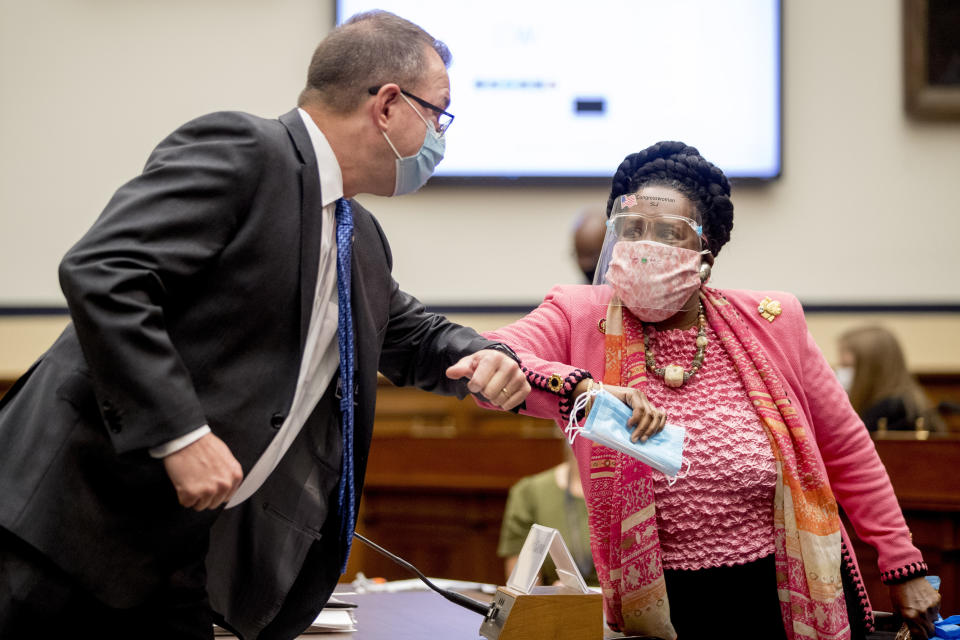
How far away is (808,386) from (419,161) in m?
0.87

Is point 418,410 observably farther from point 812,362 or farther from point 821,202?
point 812,362

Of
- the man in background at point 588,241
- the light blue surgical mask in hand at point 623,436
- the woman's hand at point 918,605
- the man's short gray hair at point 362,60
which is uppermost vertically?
the man's short gray hair at point 362,60

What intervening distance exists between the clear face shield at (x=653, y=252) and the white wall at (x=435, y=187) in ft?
10.4

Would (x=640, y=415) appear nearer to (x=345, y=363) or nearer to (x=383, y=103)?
(x=345, y=363)

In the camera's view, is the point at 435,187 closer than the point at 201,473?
No

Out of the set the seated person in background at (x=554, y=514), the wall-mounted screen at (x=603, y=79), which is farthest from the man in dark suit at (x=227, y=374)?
the wall-mounted screen at (x=603, y=79)

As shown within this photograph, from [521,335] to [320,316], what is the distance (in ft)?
1.41

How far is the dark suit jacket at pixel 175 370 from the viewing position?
126cm

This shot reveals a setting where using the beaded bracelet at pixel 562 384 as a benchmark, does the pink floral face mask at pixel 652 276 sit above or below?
above

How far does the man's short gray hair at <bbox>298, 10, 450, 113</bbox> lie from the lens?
1.63 m

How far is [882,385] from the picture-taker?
164 inches

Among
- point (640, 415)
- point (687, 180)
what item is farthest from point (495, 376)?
point (687, 180)

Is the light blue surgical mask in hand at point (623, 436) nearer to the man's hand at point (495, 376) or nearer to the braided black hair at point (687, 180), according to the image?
the man's hand at point (495, 376)

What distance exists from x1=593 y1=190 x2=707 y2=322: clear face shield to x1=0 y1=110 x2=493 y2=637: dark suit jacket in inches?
24.3
